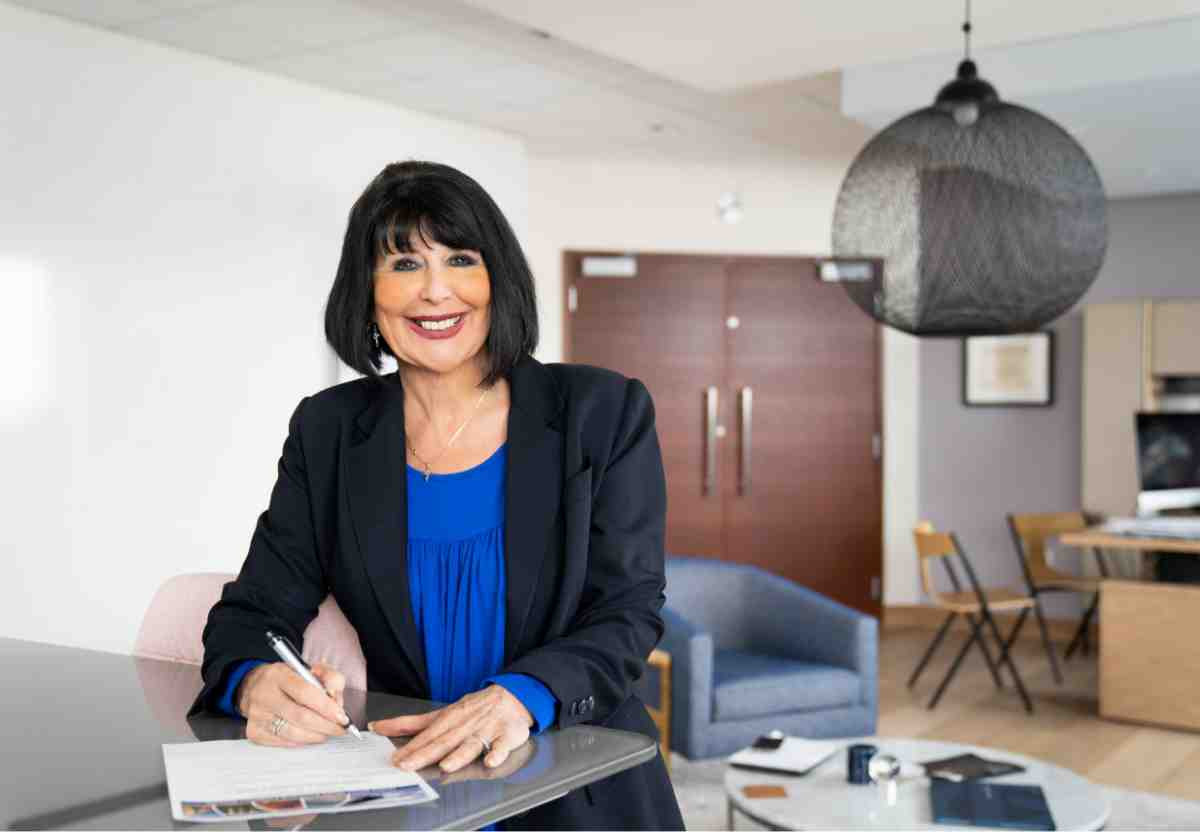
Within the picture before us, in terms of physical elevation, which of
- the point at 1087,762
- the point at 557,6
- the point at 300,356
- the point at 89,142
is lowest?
the point at 1087,762

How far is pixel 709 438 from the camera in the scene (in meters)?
8.58

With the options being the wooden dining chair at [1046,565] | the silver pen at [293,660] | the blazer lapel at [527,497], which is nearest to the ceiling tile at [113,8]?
the blazer lapel at [527,497]

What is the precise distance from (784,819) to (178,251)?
3.27 m

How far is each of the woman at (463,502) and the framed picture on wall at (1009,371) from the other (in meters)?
7.40

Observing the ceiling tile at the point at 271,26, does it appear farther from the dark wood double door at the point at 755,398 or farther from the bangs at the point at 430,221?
the bangs at the point at 430,221

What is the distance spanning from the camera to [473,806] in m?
1.18

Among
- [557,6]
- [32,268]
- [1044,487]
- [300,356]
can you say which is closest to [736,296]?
[1044,487]

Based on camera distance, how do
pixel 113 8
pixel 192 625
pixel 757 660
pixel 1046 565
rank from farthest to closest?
1. pixel 1046 565
2. pixel 757 660
3. pixel 113 8
4. pixel 192 625

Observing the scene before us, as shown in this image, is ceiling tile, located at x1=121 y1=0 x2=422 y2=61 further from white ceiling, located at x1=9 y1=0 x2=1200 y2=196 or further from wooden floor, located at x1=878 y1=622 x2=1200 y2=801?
wooden floor, located at x1=878 y1=622 x2=1200 y2=801

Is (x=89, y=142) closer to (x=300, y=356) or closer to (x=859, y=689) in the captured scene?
(x=300, y=356)

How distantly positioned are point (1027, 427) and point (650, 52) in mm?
4781

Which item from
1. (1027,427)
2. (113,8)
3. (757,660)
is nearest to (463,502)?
(113,8)

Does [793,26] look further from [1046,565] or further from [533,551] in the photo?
[1046,565]

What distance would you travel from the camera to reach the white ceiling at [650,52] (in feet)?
15.8
